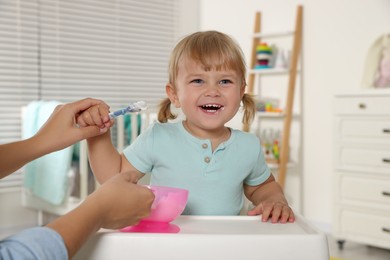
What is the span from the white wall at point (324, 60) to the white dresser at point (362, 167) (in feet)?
1.49

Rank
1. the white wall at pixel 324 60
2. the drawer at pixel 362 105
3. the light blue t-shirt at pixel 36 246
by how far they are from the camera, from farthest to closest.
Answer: the white wall at pixel 324 60, the drawer at pixel 362 105, the light blue t-shirt at pixel 36 246

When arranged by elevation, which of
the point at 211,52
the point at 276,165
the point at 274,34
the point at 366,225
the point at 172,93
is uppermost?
the point at 274,34

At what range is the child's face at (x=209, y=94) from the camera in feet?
3.99

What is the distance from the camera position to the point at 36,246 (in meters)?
0.66

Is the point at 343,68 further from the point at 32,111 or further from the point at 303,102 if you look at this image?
the point at 32,111

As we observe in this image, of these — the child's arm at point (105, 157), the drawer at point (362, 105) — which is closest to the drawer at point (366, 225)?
the drawer at point (362, 105)

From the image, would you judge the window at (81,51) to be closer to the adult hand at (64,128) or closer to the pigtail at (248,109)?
the pigtail at (248,109)

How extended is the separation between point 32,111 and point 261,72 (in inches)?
65.2

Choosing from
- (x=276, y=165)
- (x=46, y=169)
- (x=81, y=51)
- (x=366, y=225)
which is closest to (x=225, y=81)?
(x=366, y=225)

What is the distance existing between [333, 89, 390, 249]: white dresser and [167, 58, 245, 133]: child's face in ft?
5.32

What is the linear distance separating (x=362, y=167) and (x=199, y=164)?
1744 millimetres

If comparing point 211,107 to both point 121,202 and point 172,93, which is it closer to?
point 172,93

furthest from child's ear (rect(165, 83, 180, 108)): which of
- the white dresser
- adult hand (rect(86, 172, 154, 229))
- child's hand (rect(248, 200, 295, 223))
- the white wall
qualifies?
the white wall

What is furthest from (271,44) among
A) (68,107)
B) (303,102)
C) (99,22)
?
(68,107)
